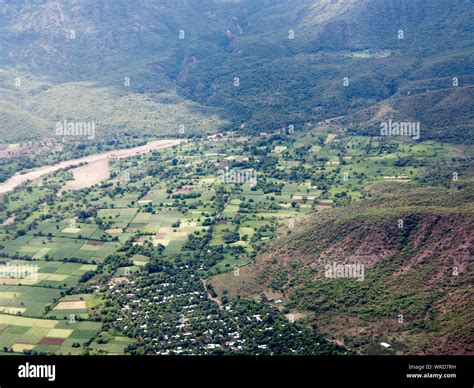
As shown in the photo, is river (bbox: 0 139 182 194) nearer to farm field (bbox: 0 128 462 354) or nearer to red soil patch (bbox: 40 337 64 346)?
farm field (bbox: 0 128 462 354)

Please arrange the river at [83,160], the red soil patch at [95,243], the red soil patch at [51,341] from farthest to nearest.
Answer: the river at [83,160], the red soil patch at [95,243], the red soil patch at [51,341]

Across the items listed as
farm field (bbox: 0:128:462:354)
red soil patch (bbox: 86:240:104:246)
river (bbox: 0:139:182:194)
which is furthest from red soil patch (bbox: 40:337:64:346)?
river (bbox: 0:139:182:194)

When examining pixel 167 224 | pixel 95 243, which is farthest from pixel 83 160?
pixel 95 243

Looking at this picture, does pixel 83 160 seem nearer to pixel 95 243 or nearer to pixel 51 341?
pixel 95 243

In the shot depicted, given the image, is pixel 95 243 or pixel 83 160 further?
pixel 83 160

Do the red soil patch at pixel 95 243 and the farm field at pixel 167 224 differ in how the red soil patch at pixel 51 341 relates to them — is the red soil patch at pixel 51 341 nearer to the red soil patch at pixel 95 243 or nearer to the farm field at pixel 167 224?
the farm field at pixel 167 224

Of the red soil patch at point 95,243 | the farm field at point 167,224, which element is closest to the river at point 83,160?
the farm field at point 167,224
